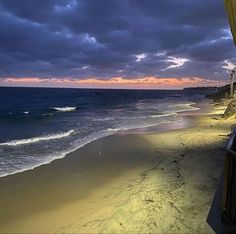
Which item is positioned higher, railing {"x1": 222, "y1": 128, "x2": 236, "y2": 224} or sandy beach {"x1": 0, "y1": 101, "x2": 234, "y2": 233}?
railing {"x1": 222, "y1": 128, "x2": 236, "y2": 224}

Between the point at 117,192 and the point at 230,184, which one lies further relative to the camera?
the point at 117,192

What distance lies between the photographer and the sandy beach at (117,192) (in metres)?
6.75

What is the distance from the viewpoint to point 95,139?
1758cm

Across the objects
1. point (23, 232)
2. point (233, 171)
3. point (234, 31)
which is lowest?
point (23, 232)

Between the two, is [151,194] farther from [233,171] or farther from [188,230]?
[233,171]

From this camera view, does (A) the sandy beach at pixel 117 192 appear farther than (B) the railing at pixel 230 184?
Yes

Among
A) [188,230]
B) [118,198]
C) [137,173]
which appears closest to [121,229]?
[188,230]

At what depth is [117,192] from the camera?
886 centimetres

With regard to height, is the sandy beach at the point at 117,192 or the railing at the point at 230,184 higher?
the railing at the point at 230,184

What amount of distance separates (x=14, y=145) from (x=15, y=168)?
15.7 feet

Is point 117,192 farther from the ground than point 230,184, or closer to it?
closer to it

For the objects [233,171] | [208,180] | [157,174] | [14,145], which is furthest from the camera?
[14,145]

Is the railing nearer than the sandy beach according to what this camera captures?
Yes

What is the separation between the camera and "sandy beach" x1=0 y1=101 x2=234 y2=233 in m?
6.75
